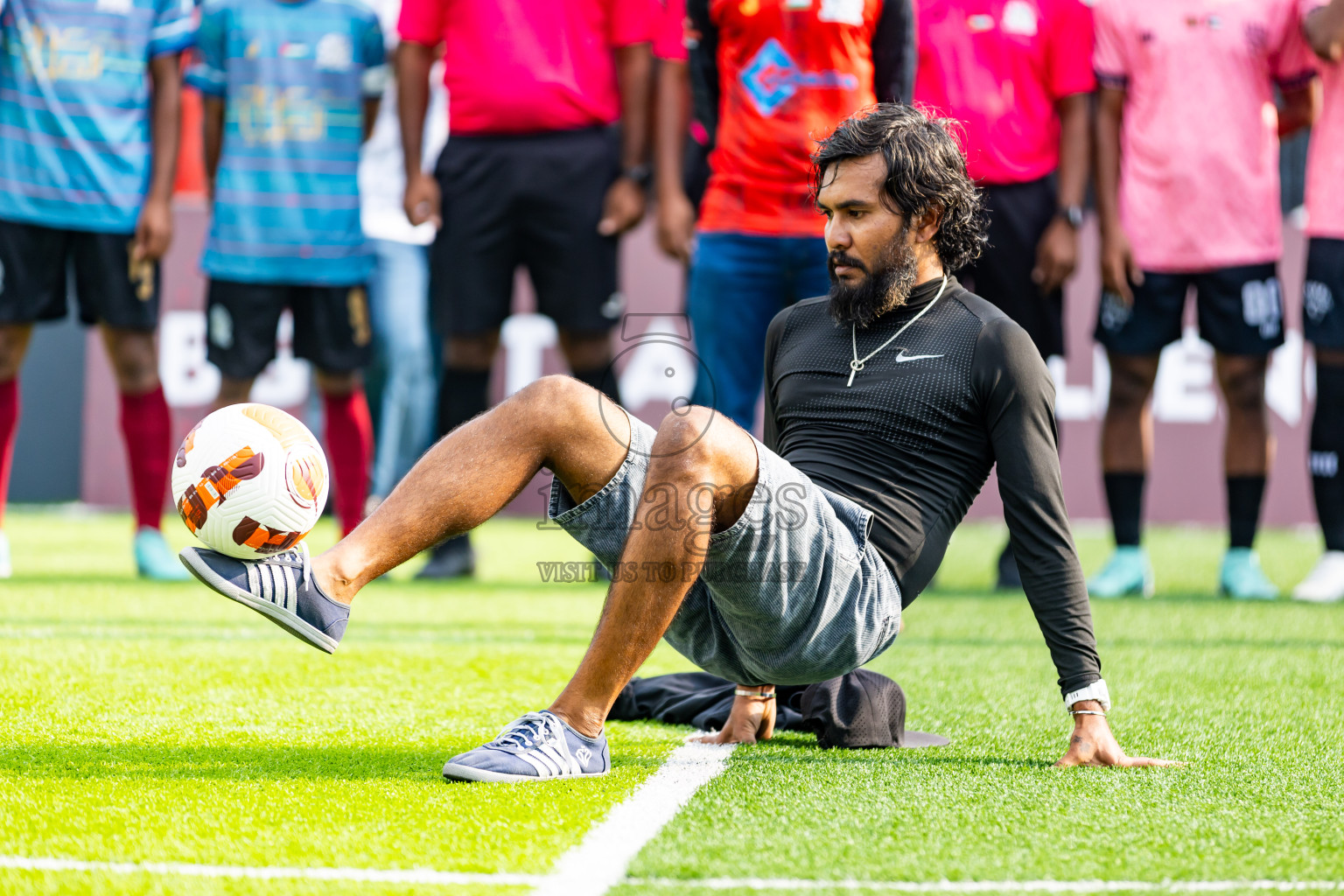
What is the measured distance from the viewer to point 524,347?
9141 mm

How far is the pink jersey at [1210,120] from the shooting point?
5582 mm

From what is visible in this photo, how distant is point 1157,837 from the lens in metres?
2.15

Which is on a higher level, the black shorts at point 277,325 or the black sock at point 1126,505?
the black shorts at point 277,325

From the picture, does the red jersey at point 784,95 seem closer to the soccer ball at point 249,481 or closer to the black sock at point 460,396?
the black sock at point 460,396

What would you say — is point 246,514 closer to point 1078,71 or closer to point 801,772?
point 801,772

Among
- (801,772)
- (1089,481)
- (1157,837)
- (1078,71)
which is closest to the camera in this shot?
Result: (1157,837)

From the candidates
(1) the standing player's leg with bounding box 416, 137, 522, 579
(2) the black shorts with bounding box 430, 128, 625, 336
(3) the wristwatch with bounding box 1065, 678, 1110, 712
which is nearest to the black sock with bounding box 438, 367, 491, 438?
(1) the standing player's leg with bounding box 416, 137, 522, 579

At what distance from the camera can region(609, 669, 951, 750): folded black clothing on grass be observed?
114 inches

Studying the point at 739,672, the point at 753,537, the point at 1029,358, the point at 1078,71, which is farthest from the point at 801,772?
the point at 1078,71

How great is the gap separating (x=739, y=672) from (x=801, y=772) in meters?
0.25

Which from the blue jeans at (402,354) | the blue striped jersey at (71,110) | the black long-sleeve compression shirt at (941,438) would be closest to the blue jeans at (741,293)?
the black long-sleeve compression shirt at (941,438)

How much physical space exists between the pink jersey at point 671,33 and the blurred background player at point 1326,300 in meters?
2.36

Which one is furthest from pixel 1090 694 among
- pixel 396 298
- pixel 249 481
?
pixel 396 298

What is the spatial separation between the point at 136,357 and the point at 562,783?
3.85 m
